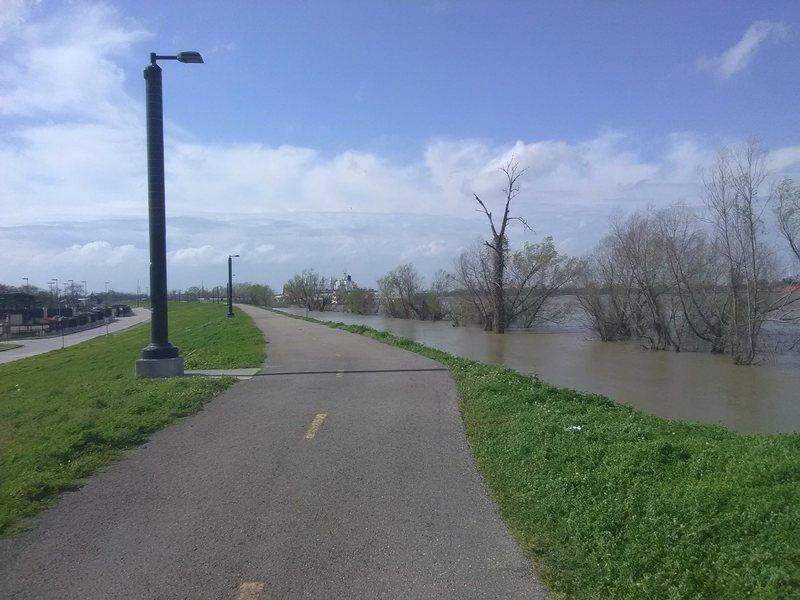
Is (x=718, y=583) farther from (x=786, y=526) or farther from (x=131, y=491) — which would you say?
(x=131, y=491)

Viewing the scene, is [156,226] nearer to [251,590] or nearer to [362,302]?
[251,590]

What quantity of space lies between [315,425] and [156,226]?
7.19 metres

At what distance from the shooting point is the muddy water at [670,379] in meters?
13.9

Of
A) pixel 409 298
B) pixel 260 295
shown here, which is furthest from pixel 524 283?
pixel 260 295

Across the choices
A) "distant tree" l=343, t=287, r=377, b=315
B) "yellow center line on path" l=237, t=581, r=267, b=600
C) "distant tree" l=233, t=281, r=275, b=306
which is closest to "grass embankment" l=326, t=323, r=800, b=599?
"yellow center line on path" l=237, t=581, r=267, b=600

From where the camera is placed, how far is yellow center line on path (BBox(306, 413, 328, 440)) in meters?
8.07

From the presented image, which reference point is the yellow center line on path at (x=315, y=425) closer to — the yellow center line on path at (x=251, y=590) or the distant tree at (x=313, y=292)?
the yellow center line on path at (x=251, y=590)

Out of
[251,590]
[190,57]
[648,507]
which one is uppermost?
[190,57]

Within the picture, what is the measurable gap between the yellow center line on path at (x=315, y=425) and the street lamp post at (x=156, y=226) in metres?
5.89

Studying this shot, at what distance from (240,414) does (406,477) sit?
4003 millimetres

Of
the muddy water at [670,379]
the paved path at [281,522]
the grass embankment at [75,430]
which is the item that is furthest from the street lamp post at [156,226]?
the muddy water at [670,379]

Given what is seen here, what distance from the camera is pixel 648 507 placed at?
4652 millimetres

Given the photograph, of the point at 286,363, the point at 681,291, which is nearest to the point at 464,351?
the point at 681,291

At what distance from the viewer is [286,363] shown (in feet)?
54.9
